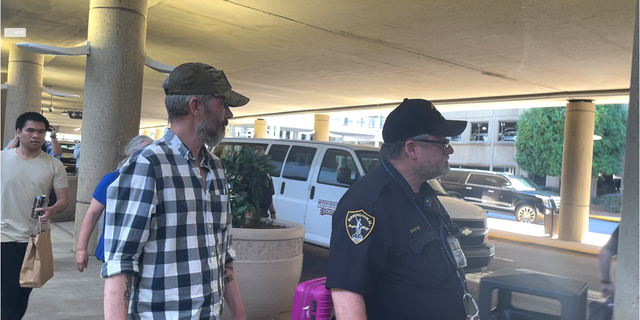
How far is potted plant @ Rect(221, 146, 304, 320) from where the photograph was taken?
18.0 ft

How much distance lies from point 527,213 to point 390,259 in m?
20.2

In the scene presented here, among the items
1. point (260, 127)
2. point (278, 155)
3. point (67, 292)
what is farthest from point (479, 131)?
point (67, 292)

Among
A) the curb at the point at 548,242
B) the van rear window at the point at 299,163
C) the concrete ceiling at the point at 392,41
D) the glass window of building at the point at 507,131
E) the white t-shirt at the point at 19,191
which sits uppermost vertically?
the glass window of building at the point at 507,131

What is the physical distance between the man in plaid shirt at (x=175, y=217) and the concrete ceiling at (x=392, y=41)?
19.5ft

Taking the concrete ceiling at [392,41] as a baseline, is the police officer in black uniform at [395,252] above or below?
below

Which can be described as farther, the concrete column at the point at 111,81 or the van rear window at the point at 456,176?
the van rear window at the point at 456,176

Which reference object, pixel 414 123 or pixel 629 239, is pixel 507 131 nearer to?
pixel 629 239

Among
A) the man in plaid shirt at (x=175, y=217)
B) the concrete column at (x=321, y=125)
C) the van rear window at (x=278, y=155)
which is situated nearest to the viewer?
the man in plaid shirt at (x=175, y=217)

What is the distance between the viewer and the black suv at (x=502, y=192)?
20.8 meters

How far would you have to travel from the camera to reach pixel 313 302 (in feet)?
9.75

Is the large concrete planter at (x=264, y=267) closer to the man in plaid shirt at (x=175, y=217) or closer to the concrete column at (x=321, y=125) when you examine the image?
the man in plaid shirt at (x=175, y=217)

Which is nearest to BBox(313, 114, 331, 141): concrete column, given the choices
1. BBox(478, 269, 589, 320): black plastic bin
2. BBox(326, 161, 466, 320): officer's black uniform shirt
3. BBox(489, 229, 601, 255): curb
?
BBox(489, 229, 601, 255): curb

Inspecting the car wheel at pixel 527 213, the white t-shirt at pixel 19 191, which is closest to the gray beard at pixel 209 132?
the white t-shirt at pixel 19 191

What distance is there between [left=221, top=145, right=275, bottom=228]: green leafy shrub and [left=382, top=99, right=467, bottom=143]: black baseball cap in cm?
334
